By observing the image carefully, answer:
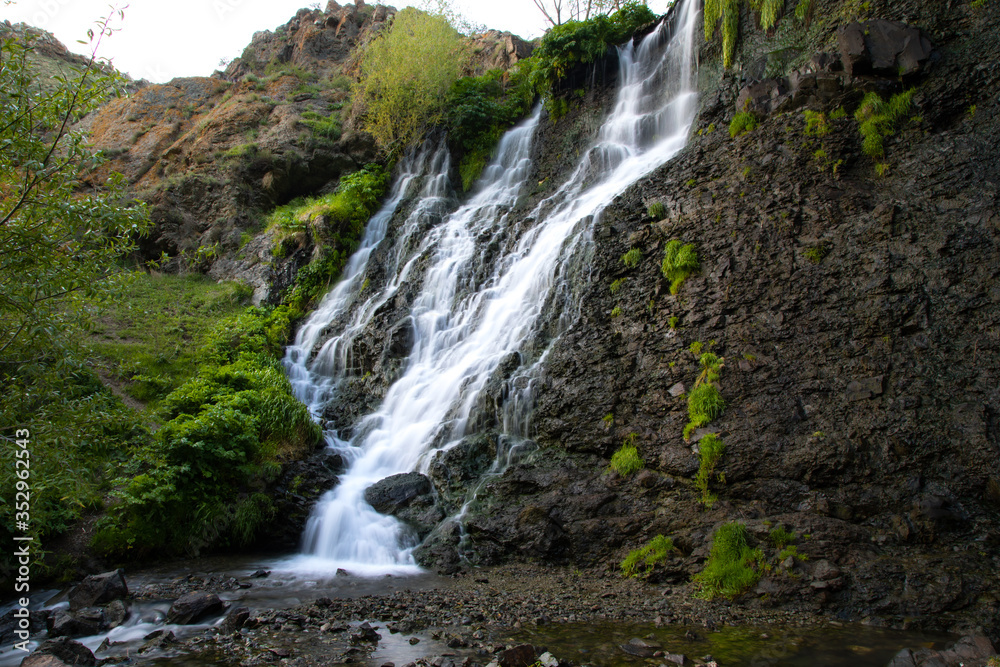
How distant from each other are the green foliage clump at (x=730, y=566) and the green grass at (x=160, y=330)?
27.6 ft

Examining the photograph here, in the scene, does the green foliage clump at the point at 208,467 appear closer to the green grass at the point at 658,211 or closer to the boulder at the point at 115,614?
the boulder at the point at 115,614

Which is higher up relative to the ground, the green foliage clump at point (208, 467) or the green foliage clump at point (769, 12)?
the green foliage clump at point (769, 12)

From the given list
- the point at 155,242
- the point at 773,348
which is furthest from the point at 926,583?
the point at 155,242

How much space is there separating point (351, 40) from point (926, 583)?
125ft

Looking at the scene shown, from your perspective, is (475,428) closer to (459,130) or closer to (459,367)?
(459,367)

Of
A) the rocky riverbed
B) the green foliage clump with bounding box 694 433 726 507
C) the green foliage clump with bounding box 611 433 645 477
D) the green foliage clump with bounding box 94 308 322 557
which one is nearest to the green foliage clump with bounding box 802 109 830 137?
the green foliage clump with bounding box 694 433 726 507

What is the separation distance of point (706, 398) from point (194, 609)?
7051 millimetres

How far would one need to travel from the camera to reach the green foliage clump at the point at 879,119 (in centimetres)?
930

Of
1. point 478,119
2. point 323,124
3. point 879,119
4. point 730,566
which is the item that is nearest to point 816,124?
point 879,119

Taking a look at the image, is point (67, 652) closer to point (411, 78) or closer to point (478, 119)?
point (478, 119)

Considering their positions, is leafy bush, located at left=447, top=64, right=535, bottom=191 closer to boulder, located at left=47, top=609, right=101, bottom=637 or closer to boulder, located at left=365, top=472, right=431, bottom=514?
boulder, located at left=365, top=472, right=431, bottom=514

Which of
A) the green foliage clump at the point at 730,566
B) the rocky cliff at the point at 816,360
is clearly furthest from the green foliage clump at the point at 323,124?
the green foliage clump at the point at 730,566

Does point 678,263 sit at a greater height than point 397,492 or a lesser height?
greater

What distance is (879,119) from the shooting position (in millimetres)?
9461
